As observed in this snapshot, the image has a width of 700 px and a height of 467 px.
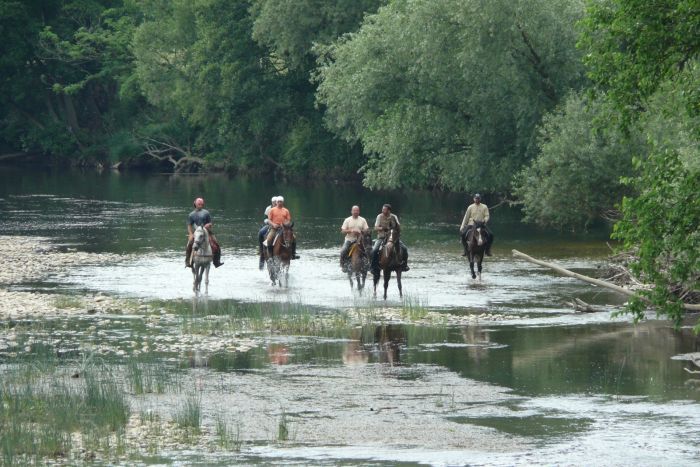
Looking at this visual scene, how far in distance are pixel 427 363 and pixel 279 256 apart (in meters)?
11.6

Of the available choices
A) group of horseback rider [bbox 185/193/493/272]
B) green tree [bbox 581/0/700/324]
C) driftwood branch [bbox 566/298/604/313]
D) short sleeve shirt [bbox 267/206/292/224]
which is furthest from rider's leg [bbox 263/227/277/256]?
green tree [bbox 581/0/700/324]

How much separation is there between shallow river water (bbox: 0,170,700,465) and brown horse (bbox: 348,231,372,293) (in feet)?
1.60

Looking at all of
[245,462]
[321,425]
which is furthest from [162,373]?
[245,462]

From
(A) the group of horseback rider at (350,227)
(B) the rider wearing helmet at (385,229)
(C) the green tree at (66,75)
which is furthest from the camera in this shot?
(C) the green tree at (66,75)

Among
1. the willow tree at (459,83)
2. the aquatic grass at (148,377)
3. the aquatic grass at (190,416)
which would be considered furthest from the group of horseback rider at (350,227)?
the willow tree at (459,83)

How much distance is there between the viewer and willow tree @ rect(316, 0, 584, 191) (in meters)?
48.9

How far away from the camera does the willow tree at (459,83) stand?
48875 millimetres

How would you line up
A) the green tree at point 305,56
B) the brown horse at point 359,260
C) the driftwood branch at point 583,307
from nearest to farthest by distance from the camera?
the driftwood branch at point 583,307 < the brown horse at point 359,260 < the green tree at point 305,56

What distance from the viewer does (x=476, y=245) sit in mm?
34000

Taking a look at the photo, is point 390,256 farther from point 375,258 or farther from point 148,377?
point 148,377

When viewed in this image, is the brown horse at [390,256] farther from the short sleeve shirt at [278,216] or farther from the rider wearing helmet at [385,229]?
the short sleeve shirt at [278,216]

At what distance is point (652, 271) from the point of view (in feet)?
57.4

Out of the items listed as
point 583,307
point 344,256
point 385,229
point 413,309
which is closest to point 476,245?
point 344,256

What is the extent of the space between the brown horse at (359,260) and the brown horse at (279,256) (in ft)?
6.44
